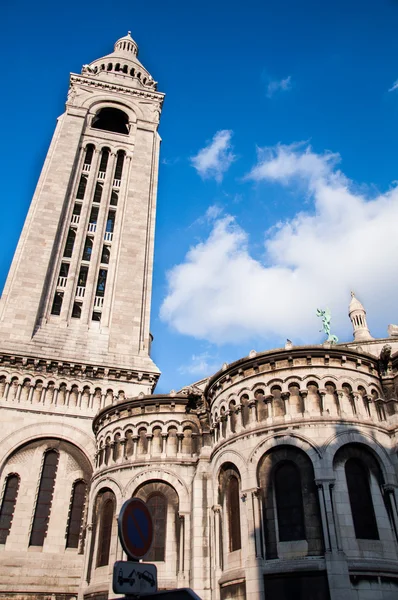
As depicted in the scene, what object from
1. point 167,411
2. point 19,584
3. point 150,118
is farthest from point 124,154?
point 19,584

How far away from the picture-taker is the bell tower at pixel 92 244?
36.3 metres

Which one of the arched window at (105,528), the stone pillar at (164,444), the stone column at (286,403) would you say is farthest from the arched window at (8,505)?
the stone column at (286,403)

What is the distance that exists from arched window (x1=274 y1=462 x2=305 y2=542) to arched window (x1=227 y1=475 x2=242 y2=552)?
2319mm

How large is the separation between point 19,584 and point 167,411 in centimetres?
1233

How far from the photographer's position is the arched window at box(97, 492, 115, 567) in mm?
26078

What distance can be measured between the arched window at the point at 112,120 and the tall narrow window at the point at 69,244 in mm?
16459

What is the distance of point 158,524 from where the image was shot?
82.9ft

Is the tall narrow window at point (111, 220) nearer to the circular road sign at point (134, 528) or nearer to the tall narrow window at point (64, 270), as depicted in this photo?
the tall narrow window at point (64, 270)

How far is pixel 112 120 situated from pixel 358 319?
1539 inches

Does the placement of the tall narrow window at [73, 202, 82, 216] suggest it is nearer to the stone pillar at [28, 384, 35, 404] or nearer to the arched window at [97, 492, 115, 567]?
the stone pillar at [28, 384, 35, 404]

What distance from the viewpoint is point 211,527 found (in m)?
23.5

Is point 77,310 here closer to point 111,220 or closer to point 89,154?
point 111,220

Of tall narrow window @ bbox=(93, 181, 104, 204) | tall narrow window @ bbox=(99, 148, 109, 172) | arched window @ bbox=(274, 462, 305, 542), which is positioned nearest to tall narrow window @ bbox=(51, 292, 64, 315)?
tall narrow window @ bbox=(93, 181, 104, 204)

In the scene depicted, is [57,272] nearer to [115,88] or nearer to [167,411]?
[167,411]
